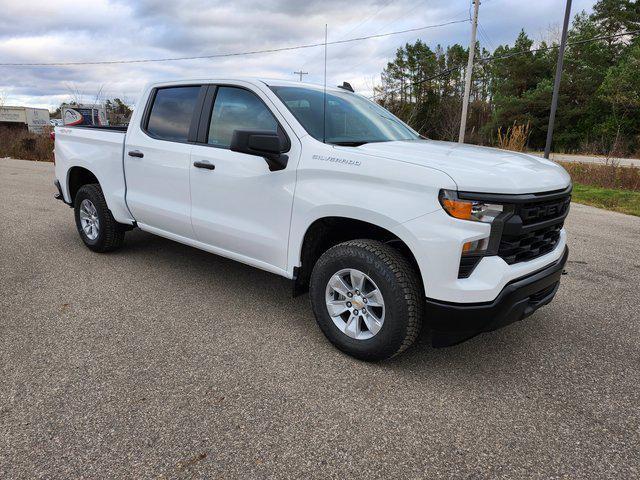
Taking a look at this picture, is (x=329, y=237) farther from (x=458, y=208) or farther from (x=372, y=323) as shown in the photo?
(x=458, y=208)

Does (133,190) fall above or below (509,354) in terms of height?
above

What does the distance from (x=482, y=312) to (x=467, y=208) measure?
23.2 inches

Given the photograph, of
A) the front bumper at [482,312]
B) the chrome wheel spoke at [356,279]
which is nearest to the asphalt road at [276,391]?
the front bumper at [482,312]

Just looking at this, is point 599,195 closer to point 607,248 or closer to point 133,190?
point 607,248

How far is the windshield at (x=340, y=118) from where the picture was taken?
3410 millimetres

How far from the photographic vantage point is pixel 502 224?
8.52ft

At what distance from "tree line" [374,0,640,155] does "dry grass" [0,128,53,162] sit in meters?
25.7

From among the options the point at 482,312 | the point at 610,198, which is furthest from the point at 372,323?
the point at 610,198

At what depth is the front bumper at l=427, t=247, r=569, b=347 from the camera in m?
2.62

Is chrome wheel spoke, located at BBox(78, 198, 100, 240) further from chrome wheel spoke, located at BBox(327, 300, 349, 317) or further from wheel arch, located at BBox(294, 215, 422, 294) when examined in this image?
chrome wheel spoke, located at BBox(327, 300, 349, 317)

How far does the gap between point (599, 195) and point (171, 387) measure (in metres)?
12.0

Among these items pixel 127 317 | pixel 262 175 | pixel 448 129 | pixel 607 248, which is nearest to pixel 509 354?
pixel 262 175

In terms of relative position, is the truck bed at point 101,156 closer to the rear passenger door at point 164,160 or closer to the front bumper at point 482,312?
the rear passenger door at point 164,160

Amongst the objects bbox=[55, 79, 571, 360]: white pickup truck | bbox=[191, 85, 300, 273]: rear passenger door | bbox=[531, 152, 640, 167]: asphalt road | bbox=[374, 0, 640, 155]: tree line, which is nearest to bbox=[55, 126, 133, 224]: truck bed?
bbox=[55, 79, 571, 360]: white pickup truck
